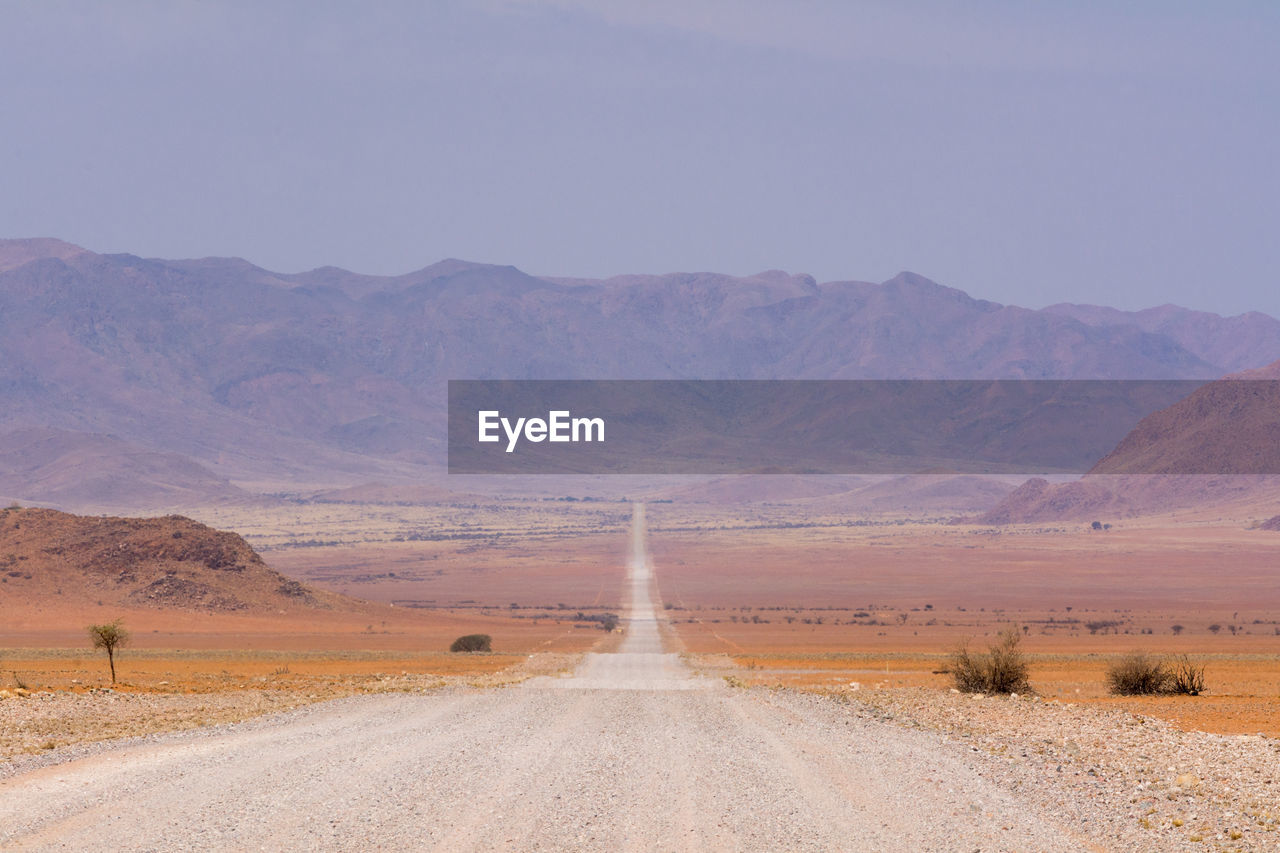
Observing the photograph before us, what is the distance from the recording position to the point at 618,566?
117 metres

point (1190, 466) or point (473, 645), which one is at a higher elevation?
point (1190, 466)

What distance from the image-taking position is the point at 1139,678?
28266 mm

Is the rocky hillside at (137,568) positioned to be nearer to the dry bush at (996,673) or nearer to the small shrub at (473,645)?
the small shrub at (473,645)

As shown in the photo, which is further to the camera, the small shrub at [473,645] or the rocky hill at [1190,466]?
the rocky hill at [1190,466]

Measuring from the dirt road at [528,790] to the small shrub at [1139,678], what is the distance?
10842 millimetres

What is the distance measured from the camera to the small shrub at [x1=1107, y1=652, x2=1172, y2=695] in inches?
→ 1111

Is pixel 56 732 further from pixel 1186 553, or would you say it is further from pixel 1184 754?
pixel 1186 553

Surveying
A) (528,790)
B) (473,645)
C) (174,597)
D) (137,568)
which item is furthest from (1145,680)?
(137,568)

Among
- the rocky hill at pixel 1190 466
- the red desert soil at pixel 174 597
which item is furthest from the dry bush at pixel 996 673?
the rocky hill at pixel 1190 466

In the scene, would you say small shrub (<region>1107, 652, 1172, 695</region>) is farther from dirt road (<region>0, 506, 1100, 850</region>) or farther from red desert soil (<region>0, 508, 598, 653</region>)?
red desert soil (<region>0, 508, 598, 653</region>)

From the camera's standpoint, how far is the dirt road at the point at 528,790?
35.4 ft

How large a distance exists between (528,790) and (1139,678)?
19323mm

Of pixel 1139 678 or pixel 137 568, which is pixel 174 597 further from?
pixel 1139 678

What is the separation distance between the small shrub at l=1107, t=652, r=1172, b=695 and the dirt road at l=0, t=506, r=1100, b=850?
10.8 m
